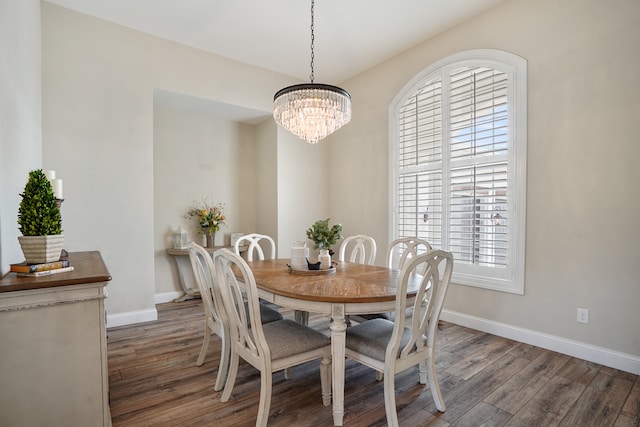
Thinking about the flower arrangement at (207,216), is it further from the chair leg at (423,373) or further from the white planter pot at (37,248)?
the chair leg at (423,373)

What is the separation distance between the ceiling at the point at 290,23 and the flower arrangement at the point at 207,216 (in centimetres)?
207

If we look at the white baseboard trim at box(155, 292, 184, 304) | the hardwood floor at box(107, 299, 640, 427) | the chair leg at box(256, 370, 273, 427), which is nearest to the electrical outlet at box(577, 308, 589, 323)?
the hardwood floor at box(107, 299, 640, 427)

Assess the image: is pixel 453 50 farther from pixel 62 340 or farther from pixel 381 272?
pixel 62 340

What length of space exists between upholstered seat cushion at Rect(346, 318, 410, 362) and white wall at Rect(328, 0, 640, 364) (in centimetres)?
164

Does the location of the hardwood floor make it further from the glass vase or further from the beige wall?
the glass vase

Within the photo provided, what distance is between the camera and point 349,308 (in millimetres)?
1722

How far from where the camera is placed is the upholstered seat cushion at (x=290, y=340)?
1787mm

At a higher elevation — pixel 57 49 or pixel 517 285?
pixel 57 49

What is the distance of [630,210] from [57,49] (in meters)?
5.16

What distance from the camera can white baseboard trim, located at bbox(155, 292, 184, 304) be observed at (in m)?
4.21

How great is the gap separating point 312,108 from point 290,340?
1.74m

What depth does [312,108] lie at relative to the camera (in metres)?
2.55

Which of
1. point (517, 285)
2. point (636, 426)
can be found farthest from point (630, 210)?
point (636, 426)

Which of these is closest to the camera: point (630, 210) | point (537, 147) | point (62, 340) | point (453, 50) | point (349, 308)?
point (62, 340)
